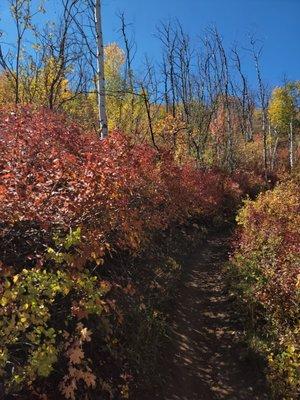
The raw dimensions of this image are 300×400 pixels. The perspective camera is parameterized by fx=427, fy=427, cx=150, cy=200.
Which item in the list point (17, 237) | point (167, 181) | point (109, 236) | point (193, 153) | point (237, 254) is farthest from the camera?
point (193, 153)

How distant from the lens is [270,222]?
11.7m

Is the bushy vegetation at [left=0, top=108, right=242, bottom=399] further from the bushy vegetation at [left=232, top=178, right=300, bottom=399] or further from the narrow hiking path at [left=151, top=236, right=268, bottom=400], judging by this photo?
the bushy vegetation at [left=232, top=178, right=300, bottom=399]

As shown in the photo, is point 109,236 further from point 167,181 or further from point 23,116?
point 167,181

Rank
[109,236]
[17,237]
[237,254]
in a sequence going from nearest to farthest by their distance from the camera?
1. [17,237]
2. [109,236]
3. [237,254]

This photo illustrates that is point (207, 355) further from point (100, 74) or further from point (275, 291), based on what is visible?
point (100, 74)

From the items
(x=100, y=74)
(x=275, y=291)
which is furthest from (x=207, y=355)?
(x=100, y=74)

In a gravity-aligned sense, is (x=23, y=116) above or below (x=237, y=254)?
above

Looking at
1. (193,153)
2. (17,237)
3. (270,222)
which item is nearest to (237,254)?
(270,222)

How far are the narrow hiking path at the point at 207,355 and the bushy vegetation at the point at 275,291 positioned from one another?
0.41 m

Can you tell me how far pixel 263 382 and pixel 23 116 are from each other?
6.81 meters

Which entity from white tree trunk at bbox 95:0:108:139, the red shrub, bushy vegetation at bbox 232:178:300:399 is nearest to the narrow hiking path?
bushy vegetation at bbox 232:178:300:399

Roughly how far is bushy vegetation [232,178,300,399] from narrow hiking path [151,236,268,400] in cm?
41

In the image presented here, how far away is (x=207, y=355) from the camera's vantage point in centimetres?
765

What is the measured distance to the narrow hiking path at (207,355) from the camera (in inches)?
259
